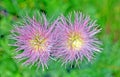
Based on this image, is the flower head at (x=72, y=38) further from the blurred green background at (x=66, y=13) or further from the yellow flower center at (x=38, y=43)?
the blurred green background at (x=66, y=13)

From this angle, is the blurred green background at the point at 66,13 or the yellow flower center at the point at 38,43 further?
the blurred green background at the point at 66,13

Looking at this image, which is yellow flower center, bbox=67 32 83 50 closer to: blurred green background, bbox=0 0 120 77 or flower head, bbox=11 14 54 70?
flower head, bbox=11 14 54 70

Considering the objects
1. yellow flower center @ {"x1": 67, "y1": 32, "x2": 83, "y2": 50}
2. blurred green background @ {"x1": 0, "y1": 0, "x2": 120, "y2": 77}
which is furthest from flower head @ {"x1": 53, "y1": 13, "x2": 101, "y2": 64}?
blurred green background @ {"x1": 0, "y1": 0, "x2": 120, "y2": 77}

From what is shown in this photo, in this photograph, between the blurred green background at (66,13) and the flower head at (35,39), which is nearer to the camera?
the flower head at (35,39)

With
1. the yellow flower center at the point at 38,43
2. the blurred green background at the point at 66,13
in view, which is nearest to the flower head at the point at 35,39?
the yellow flower center at the point at 38,43

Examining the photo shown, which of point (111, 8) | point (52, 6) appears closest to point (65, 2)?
point (52, 6)

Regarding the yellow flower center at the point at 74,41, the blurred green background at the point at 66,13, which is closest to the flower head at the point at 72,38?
the yellow flower center at the point at 74,41

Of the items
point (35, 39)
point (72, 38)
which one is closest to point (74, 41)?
point (72, 38)
